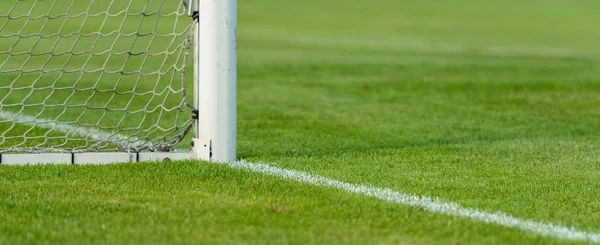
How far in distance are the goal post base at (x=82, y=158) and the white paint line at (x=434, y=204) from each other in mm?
452

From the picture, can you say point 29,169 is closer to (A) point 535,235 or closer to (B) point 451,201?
(B) point 451,201

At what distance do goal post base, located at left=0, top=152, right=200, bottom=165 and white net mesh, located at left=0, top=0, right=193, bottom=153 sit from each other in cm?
13

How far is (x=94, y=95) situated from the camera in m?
9.70

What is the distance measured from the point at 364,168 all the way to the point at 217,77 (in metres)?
1.01

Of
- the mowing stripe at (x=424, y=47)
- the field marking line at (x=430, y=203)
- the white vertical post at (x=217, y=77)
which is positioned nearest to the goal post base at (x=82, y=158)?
the white vertical post at (x=217, y=77)

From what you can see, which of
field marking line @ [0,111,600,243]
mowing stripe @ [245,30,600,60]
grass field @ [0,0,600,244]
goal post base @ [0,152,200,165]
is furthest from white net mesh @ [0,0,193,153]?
mowing stripe @ [245,30,600,60]

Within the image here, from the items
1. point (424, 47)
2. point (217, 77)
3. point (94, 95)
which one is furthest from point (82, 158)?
point (424, 47)

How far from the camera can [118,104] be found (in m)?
9.20

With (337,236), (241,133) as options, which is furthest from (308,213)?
(241,133)

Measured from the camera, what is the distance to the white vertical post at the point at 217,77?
19.4 ft

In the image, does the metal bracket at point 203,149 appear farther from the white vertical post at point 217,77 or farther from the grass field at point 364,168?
the grass field at point 364,168

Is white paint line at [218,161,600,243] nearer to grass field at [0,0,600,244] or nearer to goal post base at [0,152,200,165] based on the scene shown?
grass field at [0,0,600,244]

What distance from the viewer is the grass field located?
4.16 meters

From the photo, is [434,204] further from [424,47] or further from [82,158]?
[424,47]
